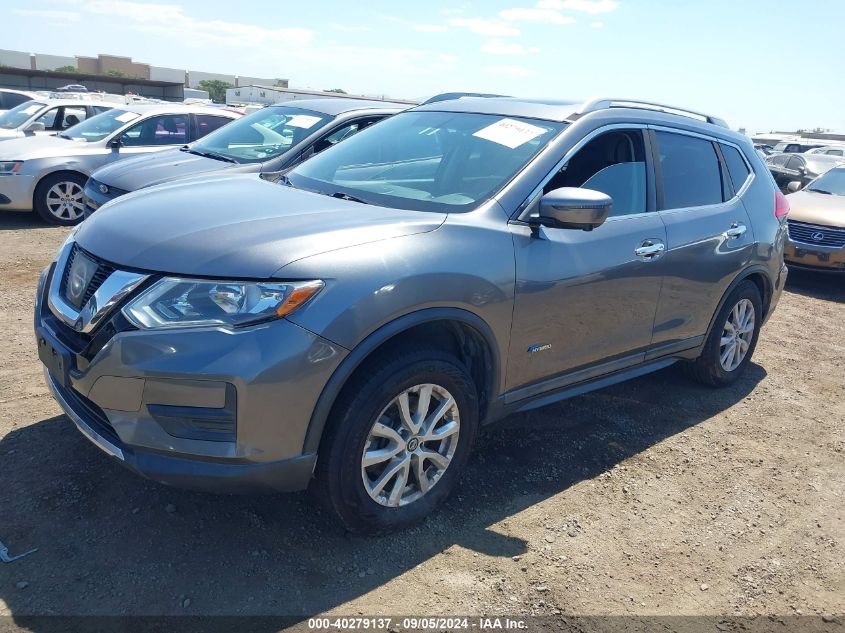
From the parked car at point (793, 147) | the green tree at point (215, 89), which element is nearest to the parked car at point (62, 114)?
the parked car at point (793, 147)

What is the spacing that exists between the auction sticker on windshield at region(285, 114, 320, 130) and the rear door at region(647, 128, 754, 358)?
4036mm

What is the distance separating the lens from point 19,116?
12703 mm

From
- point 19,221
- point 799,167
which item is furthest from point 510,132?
point 799,167

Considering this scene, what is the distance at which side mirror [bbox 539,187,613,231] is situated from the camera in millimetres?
3229

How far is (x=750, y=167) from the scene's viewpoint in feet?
16.5

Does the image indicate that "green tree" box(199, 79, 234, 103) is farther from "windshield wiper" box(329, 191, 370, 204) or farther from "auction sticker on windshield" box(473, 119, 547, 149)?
"windshield wiper" box(329, 191, 370, 204)

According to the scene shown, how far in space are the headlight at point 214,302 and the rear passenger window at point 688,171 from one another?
8.23 ft

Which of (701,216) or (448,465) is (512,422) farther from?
(701,216)

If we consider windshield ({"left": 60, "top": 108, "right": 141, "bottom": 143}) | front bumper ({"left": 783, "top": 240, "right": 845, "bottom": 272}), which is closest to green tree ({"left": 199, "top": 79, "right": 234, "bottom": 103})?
windshield ({"left": 60, "top": 108, "right": 141, "bottom": 143})

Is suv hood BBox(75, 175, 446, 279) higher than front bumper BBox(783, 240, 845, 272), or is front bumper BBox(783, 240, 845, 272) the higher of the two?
suv hood BBox(75, 175, 446, 279)

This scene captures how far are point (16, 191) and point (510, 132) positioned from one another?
7.35 metres

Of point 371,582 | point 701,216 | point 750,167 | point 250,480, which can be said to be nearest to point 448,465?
point 371,582

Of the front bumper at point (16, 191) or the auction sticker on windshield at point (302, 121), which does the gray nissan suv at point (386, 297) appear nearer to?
the auction sticker on windshield at point (302, 121)

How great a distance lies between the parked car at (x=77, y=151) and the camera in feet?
28.9
